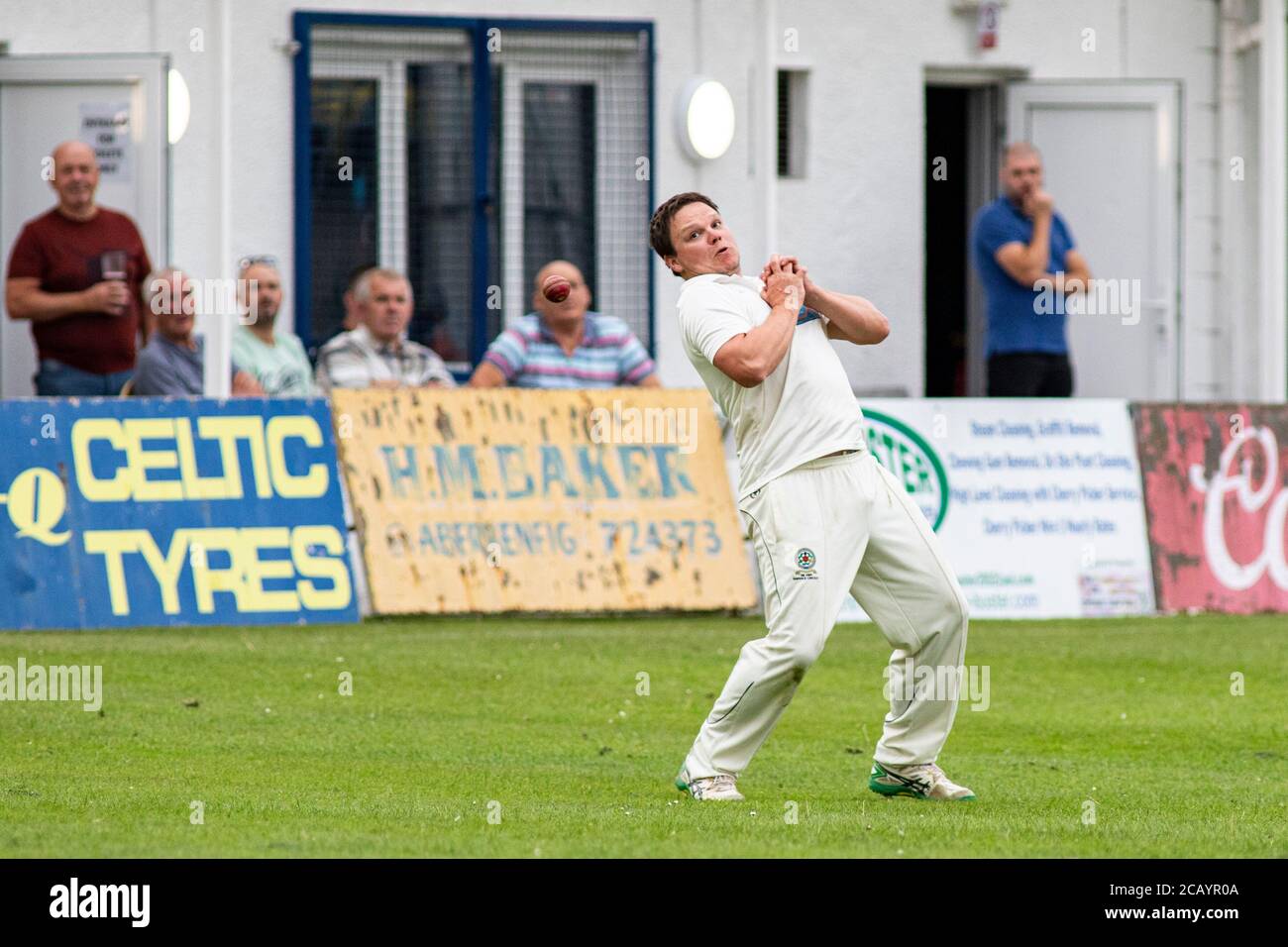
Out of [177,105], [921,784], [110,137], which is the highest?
[177,105]

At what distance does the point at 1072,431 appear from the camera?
15.1 m

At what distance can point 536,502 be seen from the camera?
1404 centimetres

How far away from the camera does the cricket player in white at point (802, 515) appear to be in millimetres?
7785

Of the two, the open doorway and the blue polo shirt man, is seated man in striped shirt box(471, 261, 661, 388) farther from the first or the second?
the open doorway

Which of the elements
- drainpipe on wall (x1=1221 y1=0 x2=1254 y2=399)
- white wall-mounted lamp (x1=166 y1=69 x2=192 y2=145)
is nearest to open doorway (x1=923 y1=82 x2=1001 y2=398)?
drainpipe on wall (x1=1221 y1=0 x2=1254 y2=399)

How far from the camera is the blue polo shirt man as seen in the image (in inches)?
635

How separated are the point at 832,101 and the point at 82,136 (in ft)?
19.6

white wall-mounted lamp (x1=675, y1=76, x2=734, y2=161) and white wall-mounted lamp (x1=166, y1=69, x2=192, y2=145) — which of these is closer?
white wall-mounted lamp (x1=166, y1=69, x2=192, y2=145)

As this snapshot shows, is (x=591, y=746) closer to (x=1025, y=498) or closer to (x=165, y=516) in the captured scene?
(x=165, y=516)

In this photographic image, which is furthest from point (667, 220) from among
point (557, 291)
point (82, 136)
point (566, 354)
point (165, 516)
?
point (82, 136)

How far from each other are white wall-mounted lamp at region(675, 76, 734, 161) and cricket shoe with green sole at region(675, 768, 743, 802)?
10.8 m
